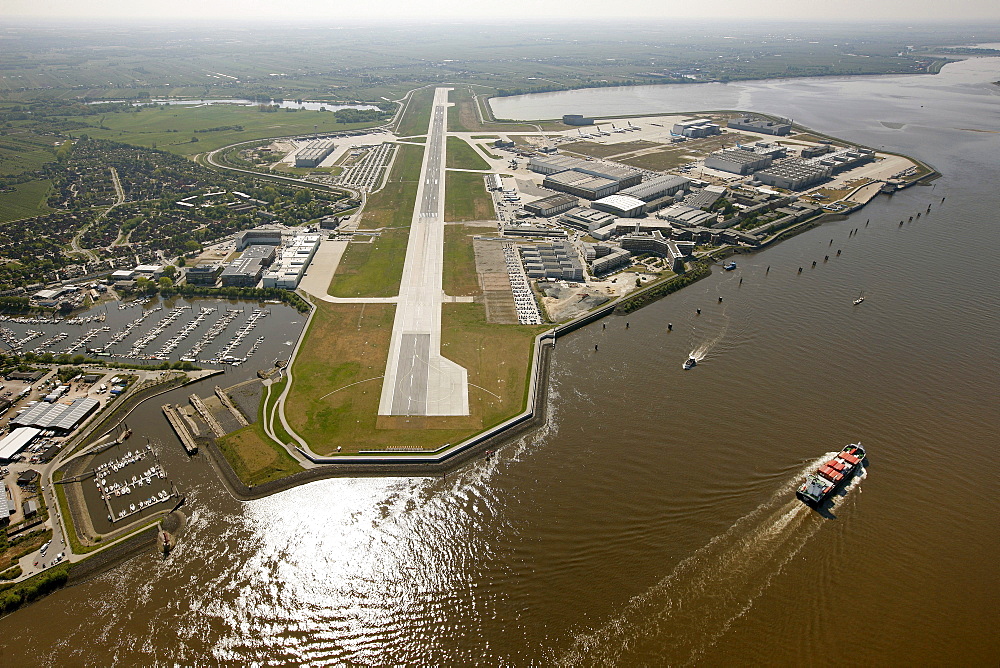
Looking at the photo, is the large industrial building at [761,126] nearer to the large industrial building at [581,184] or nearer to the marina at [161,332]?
the large industrial building at [581,184]

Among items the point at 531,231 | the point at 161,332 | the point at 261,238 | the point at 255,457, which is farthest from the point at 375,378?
the point at 261,238

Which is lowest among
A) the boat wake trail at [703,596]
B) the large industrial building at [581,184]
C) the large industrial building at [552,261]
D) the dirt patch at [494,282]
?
the boat wake trail at [703,596]

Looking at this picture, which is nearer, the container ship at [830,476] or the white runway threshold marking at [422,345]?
the container ship at [830,476]

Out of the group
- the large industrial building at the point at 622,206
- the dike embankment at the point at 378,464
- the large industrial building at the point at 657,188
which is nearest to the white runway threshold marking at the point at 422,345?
the dike embankment at the point at 378,464

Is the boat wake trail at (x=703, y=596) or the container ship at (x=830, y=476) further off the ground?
the container ship at (x=830, y=476)

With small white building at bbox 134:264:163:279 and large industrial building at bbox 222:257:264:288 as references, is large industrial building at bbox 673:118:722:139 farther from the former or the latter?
small white building at bbox 134:264:163:279

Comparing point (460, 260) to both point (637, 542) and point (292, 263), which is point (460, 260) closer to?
point (292, 263)

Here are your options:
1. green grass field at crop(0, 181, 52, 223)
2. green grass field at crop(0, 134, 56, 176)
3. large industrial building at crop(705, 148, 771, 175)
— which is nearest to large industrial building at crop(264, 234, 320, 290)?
green grass field at crop(0, 181, 52, 223)
